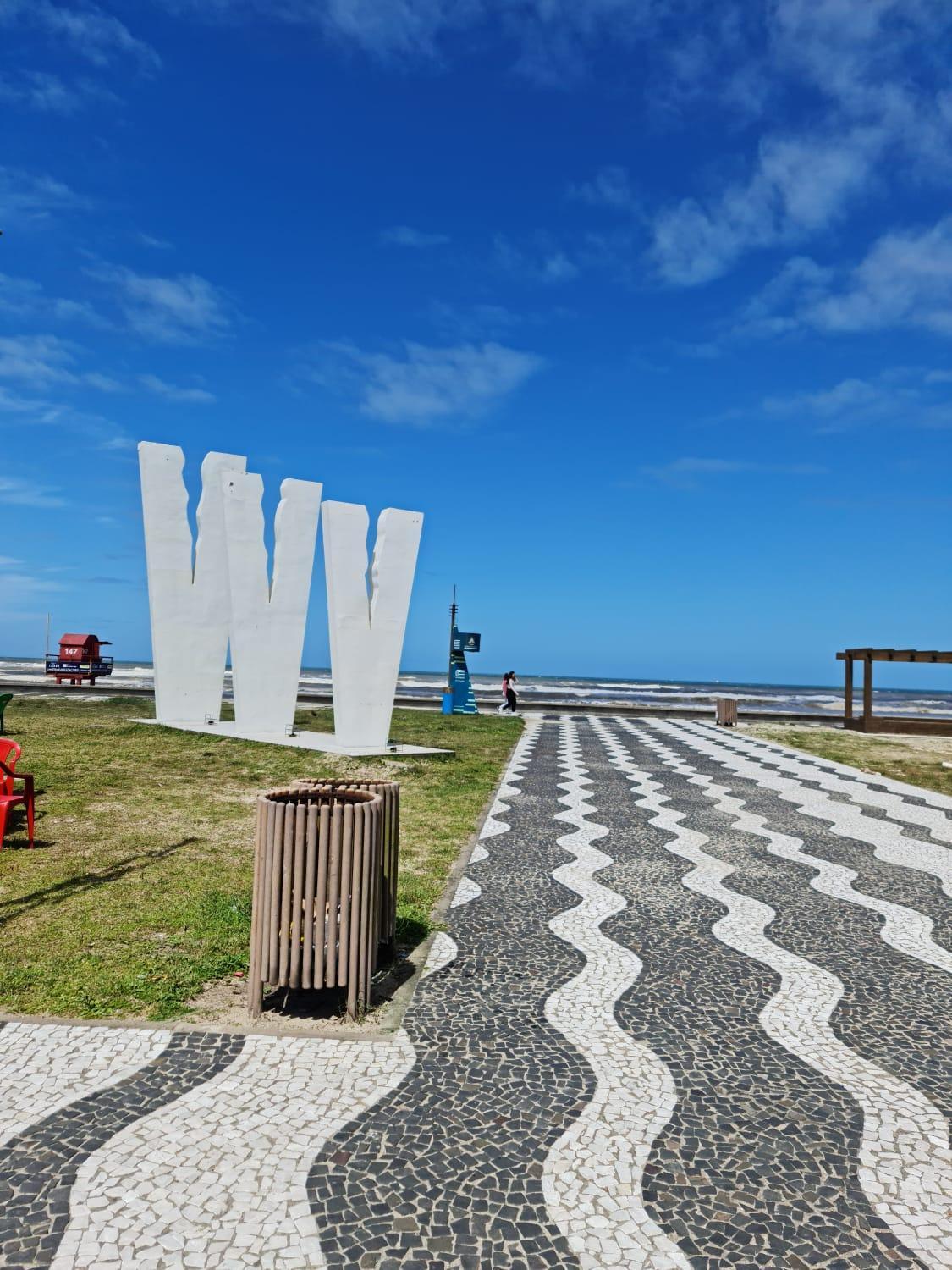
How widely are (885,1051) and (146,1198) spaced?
2723mm

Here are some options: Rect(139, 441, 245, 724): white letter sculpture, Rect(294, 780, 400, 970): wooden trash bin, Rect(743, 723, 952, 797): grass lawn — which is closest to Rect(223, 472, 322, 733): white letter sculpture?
Rect(139, 441, 245, 724): white letter sculpture

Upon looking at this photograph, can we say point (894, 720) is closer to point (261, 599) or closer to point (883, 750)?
point (883, 750)

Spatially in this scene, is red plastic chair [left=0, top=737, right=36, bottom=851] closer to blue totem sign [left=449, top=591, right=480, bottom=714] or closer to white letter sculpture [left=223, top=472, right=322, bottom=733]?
white letter sculpture [left=223, top=472, right=322, bottom=733]

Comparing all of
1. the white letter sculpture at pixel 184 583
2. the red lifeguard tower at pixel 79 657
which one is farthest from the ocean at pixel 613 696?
the white letter sculpture at pixel 184 583

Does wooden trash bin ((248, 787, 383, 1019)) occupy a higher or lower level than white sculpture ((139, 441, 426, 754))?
lower

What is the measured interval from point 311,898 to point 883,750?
51.8ft

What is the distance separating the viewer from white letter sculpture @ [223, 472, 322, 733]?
41.0 feet

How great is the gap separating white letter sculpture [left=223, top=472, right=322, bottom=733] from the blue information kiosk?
894 cm

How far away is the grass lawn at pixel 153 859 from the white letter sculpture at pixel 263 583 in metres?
1.24

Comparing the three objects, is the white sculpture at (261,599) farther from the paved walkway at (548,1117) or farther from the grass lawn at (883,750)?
the grass lawn at (883,750)

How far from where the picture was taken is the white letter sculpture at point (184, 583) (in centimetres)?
1352

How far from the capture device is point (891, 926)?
15.7 feet

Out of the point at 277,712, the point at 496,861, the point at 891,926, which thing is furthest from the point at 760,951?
the point at 277,712

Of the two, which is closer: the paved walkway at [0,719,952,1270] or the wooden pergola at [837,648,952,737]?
the paved walkway at [0,719,952,1270]
